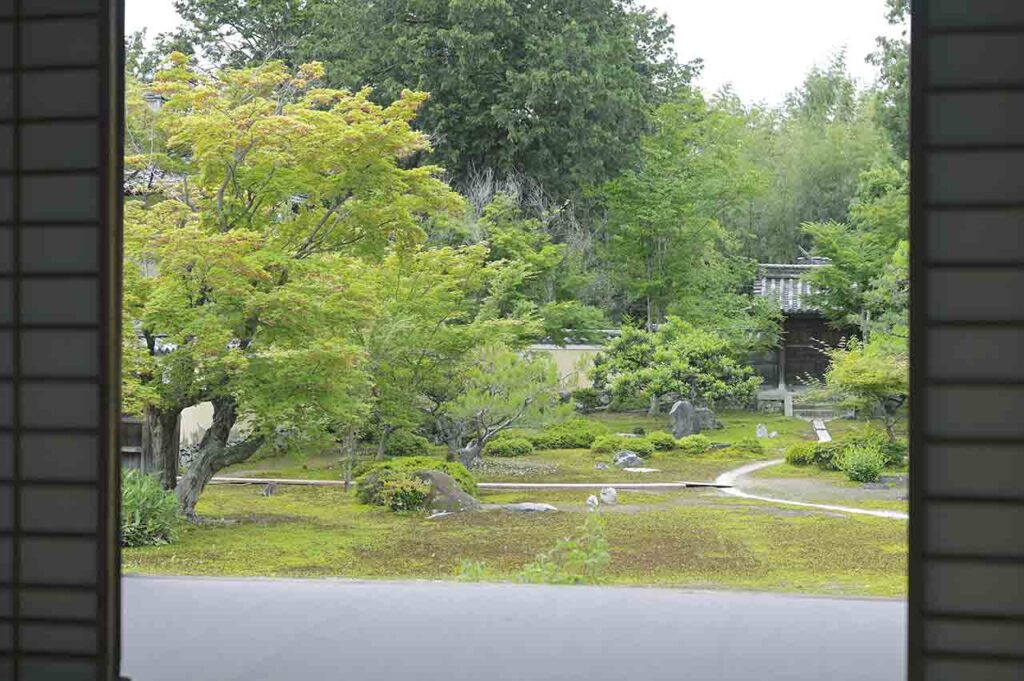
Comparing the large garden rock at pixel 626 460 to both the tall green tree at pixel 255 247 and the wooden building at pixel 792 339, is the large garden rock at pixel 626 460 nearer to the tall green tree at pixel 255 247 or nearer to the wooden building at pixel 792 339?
the wooden building at pixel 792 339

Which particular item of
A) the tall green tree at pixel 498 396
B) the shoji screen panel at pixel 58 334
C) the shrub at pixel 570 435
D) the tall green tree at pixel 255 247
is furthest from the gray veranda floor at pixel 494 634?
the shrub at pixel 570 435

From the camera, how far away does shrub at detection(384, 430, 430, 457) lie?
10414mm

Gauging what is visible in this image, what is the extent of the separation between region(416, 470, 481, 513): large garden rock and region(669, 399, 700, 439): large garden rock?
8.20ft

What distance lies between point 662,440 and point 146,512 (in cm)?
513

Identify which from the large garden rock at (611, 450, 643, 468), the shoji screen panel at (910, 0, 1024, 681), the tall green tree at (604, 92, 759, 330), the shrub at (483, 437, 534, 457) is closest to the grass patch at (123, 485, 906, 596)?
the shrub at (483, 437, 534, 457)

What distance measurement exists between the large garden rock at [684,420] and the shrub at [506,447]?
63.4 inches

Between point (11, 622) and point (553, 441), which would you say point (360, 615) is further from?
point (553, 441)

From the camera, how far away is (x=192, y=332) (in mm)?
8281

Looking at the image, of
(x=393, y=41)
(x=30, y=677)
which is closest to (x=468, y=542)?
(x=393, y=41)

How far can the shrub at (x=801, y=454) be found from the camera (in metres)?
10.8

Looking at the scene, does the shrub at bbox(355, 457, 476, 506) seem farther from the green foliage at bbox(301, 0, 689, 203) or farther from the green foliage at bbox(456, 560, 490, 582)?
the green foliage at bbox(301, 0, 689, 203)

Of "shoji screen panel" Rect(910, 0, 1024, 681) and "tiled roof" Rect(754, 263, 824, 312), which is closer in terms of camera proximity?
"shoji screen panel" Rect(910, 0, 1024, 681)

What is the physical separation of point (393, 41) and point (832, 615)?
9.71 metres

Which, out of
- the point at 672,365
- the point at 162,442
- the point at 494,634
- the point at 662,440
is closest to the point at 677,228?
the point at 672,365
